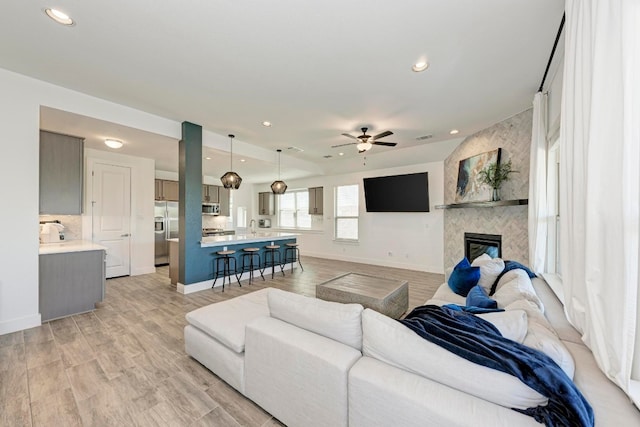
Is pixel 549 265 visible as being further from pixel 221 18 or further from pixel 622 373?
pixel 221 18

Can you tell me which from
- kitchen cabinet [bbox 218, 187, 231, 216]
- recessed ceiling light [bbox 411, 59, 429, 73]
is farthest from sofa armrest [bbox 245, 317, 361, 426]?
kitchen cabinet [bbox 218, 187, 231, 216]

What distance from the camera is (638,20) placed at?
3.70ft

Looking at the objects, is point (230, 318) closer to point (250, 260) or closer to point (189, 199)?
point (189, 199)

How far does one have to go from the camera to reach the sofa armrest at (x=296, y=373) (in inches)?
53.8

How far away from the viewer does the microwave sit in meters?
8.30

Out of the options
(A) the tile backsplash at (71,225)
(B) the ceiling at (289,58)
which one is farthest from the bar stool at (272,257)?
(A) the tile backsplash at (71,225)

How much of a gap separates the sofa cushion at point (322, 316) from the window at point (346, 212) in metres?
6.04

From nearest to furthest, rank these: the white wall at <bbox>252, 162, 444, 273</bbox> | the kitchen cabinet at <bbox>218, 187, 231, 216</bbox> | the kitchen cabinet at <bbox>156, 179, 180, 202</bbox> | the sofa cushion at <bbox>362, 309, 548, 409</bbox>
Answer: the sofa cushion at <bbox>362, 309, 548, 409</bbox> < the white wall at <bbox>252, 162, 444, 273</bbox> < the kitchen cabinet at <bbox>156, 179, 180, 202</bbox> < the kitchen cabinet at <bbox>218, 187, 231, 216</bbox>

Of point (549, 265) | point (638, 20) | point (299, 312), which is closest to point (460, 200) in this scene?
point (549, 265)

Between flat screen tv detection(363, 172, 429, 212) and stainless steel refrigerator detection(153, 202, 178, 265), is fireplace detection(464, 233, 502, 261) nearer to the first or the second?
flat screen tv detection(363, 172, 429, 212)

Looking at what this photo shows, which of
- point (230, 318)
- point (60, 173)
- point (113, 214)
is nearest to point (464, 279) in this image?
point (230, 318)

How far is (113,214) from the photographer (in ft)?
17.7

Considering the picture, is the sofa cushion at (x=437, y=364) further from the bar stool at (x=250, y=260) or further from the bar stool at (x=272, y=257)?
the bar stool at (x=272, y=257)

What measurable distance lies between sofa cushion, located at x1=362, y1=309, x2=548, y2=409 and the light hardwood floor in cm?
101
